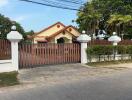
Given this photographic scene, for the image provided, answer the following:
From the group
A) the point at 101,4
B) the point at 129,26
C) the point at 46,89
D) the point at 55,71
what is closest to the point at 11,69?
the point at 55,71

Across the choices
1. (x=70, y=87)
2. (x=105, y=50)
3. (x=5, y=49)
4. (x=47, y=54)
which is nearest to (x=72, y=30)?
(x=105, y=50)

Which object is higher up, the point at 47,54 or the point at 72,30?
the point at 72,30

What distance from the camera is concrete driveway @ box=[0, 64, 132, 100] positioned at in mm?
10961

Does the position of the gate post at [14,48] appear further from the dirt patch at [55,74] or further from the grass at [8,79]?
the grass at [8,79]

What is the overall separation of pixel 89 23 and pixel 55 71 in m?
25.4

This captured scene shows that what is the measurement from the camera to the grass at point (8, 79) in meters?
14.2

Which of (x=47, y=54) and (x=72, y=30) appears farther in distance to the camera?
(x=72, y=30)

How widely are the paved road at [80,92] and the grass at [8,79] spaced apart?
5.30ft

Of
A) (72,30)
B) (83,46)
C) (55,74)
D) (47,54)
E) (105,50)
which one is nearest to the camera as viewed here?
(55,74)

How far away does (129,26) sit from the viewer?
3891cm

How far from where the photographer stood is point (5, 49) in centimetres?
1825

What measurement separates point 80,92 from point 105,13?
31767 millimetres

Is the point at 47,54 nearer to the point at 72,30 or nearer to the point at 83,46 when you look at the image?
the point at 83,46

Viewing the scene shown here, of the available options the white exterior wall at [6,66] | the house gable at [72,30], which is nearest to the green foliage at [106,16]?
the house gable at [72,30]
